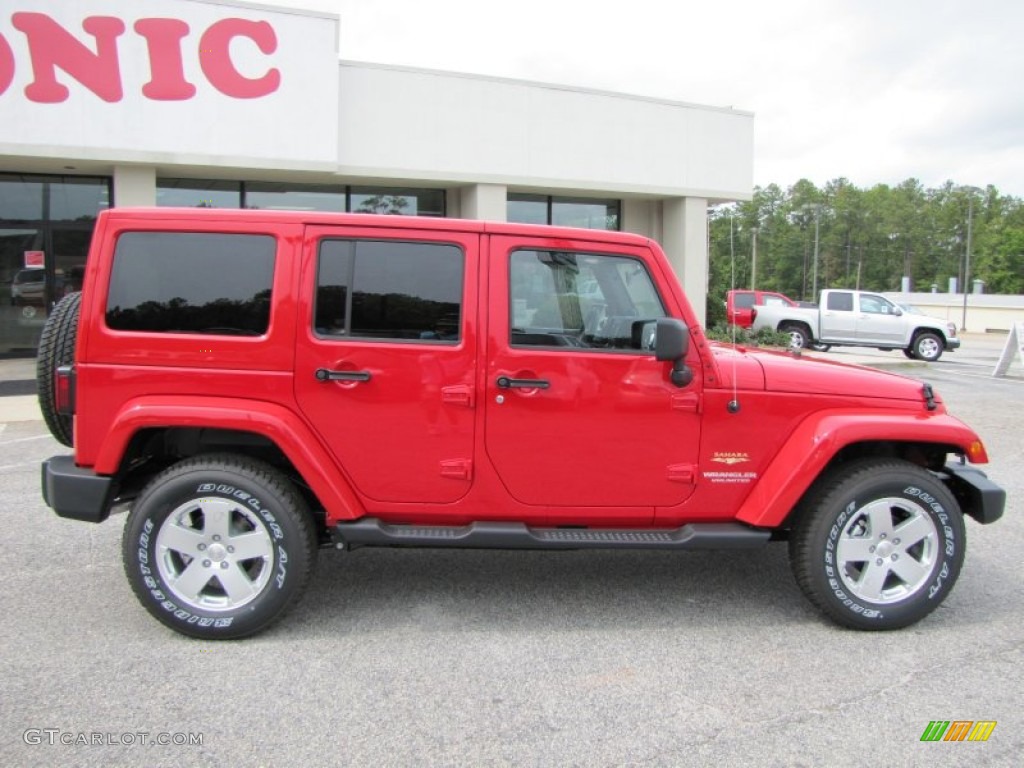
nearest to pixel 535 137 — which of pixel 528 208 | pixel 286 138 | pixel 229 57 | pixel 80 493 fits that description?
pixel 528 208

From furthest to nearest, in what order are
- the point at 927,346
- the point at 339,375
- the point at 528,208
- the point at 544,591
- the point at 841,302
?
the point at 841,302, the point at 927,346, the point at 528,208, the point at 544,591, the point at 339,375

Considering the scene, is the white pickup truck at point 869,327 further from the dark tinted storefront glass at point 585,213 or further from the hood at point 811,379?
the hood at point 811,379

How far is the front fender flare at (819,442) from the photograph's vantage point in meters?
3.54

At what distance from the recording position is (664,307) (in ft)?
12.0

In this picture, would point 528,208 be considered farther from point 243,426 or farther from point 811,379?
point 243,426

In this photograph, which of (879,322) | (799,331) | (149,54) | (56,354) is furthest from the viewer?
(799,331)

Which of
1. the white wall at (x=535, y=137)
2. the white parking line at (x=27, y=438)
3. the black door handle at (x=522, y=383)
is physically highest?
the white wall at (x=535, y=137)

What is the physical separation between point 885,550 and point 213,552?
3.14 metres

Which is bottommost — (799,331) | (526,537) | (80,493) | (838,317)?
(526,537)

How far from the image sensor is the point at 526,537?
11.6ft

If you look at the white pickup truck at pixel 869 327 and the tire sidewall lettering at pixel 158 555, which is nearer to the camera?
the tire sidewall lettering at pixel 158 555

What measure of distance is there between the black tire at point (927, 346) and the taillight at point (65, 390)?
800 inches

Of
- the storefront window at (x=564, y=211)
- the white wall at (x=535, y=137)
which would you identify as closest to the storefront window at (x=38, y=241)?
the white wall at (x=535, y=137)

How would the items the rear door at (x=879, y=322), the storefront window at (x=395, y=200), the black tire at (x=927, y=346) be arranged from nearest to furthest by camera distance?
the storefront window at (x=395, y=200) < the black tire at (x=927, y=346) < the rear door at (x=879, y=322)
